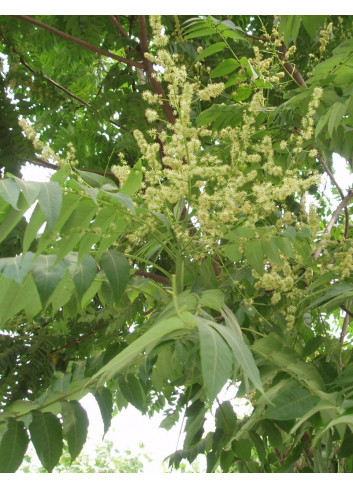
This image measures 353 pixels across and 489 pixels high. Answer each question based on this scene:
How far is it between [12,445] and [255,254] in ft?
2.23

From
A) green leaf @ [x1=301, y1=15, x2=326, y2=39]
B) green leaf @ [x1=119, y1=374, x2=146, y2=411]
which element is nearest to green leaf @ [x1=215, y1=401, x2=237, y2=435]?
green leaf @ [x1=119, y1=374, x2=146, y2=411]

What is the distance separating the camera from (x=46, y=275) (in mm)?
1090

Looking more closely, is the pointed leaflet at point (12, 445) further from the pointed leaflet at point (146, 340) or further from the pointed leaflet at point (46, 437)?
the pointed leaflet at point (146, 340)

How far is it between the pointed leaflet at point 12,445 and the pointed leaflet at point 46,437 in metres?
0.02

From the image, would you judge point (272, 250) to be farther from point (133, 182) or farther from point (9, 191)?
point (9, 191)

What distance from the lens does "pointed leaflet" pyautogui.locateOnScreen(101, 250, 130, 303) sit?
1.23m

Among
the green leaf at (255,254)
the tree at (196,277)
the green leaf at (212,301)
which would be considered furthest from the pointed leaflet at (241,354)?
the green leaf at (255,254)

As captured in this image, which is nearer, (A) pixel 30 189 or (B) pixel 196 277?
(A) pixel 30 189

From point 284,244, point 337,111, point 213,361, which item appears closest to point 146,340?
point 213,361

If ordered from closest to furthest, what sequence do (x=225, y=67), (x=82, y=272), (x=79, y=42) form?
(x=82, y=272), (x=225, y=67), (x=79, y=42)

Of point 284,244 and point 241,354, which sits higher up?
point 284,244

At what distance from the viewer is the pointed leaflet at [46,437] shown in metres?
1.28
